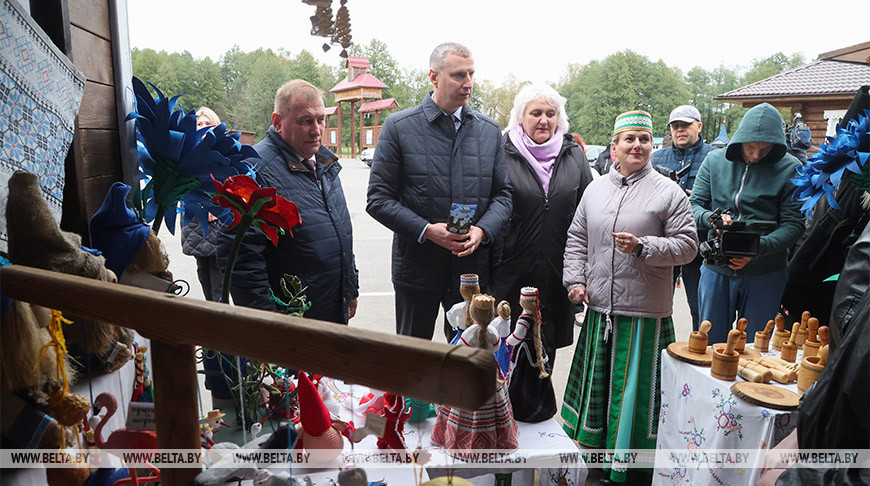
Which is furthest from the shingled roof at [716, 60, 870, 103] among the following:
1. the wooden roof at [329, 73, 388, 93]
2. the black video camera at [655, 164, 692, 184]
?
the wooden roof at [329, 73, 388, 93]

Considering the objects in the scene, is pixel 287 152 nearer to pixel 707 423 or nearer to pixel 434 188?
pixel 434 188

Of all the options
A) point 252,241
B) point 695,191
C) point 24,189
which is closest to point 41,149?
point 24,189

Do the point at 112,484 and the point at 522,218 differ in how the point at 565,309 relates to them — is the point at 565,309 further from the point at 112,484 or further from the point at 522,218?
the point at 112,484

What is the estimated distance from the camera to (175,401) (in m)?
0.78

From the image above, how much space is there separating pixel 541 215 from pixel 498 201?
246 mm

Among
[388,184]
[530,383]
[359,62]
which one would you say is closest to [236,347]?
[530,383]

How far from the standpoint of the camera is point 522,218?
260 centimetres

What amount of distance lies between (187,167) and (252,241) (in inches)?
20.8

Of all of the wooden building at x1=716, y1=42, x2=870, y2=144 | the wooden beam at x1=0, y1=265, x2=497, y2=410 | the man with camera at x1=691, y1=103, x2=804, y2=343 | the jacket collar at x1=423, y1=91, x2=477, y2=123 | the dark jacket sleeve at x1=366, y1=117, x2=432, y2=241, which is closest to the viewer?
the wooden beam at x1=0, y1=265, x2=497, y2=410

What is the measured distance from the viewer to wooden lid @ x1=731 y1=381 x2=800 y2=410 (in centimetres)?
159

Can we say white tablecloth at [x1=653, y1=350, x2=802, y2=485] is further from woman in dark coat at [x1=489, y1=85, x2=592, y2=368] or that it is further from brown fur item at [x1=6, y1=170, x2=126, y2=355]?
brown fur item at [x1=6, y1=170, x2=126, y2=355]

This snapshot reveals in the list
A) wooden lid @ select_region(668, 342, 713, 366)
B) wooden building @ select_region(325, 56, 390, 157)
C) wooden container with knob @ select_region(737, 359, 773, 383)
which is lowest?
wooden lid @ select_region(668, 342, 713, 366)

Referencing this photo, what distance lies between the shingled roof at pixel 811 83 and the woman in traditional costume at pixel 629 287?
7593 millimetres

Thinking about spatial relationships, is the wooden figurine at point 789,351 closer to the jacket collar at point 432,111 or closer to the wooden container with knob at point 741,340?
the wooden container with knob at point 741,340
